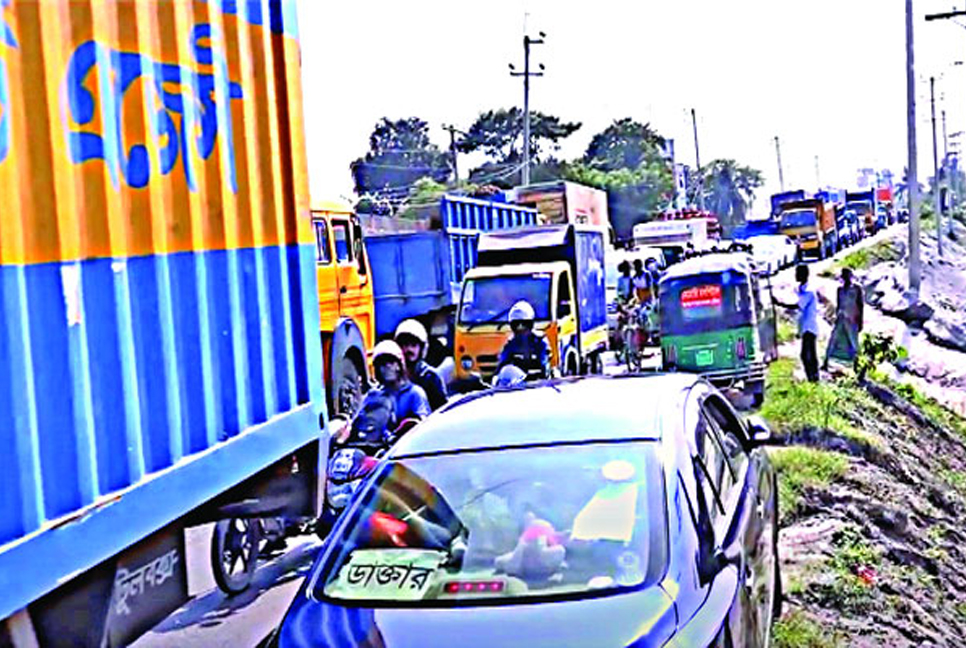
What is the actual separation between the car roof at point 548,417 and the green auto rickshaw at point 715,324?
38.9 feet

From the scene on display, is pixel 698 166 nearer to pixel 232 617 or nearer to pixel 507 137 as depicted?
pixel 507 137

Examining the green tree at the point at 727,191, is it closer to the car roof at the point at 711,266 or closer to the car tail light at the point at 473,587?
the car roof at the point at 711,266

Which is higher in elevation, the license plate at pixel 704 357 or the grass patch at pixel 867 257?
the grass patch at pixel 867 257

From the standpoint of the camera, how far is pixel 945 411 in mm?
22469

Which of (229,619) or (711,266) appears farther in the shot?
(711,266)

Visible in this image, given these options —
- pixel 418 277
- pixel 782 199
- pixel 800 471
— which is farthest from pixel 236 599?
pixel 782 199

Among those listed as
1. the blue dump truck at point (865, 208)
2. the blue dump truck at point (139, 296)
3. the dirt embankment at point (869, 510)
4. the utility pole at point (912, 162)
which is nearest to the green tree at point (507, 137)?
the blue dump truck at point (865, 208)

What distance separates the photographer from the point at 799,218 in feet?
155

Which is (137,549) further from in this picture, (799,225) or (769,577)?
(799,225)

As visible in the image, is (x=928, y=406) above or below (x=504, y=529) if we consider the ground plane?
below

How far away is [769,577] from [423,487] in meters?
2.04

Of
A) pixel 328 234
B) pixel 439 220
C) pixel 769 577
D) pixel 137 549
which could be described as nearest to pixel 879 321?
pixel 439 220

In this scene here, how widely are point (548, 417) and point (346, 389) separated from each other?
25.8ft

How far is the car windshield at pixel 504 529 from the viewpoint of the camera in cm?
407
